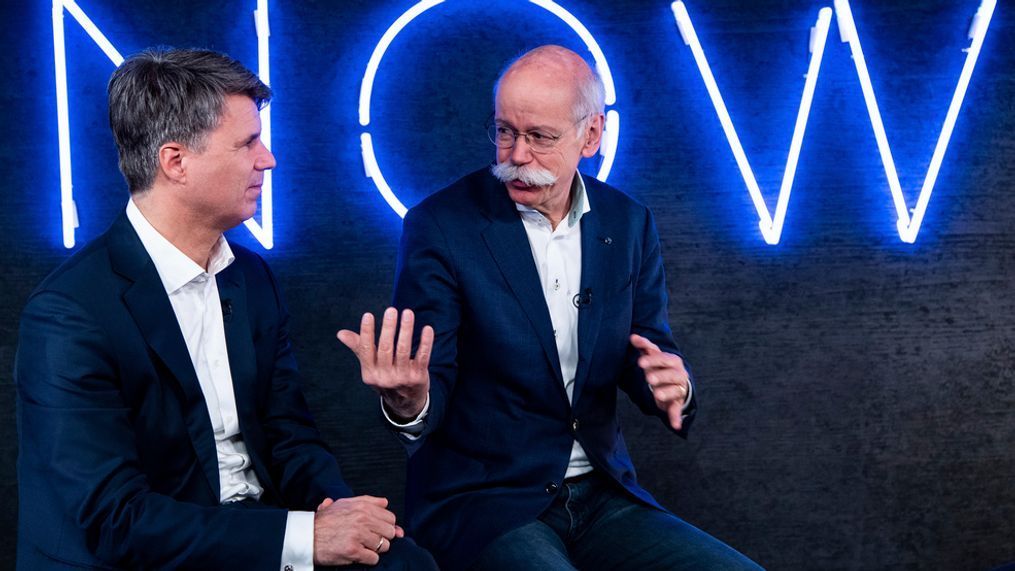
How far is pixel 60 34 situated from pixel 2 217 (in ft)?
2.10

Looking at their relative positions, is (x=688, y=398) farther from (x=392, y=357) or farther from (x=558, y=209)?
(x=392, y=357)

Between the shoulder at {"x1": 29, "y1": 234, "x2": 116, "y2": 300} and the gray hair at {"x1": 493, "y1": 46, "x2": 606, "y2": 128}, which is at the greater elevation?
the gray hair at {"x1": 493, "y1": 46, "x2": 606, "y2": 128}

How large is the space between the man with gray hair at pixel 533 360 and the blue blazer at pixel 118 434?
22.4 inches

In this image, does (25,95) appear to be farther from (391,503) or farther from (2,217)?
(391,503)

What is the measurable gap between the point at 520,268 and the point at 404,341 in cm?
57

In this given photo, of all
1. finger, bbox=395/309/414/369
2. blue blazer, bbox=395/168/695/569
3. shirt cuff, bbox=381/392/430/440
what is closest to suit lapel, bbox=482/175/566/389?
blue blazer, bbox=395/168/695/569

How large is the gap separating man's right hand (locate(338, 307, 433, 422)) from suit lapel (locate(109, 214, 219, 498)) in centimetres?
34

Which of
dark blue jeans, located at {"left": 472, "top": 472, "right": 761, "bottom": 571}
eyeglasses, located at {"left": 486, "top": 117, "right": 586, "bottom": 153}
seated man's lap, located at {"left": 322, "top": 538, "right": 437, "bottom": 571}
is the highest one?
eyeglasses, located at {"left": 486, "top": 117, "right": 586, "bottom": 153}

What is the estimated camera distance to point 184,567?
2064mm

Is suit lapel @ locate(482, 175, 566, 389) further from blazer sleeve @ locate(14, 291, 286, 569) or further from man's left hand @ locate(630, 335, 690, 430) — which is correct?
blazer sleeve @ locate(14, 291, 286, 569)

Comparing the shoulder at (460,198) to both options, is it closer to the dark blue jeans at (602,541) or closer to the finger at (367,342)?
the finger at (367,342)

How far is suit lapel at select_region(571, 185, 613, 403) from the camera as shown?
268 cm

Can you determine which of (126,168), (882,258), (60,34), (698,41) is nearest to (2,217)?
(60,34)

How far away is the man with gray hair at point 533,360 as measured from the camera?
2.56 m
